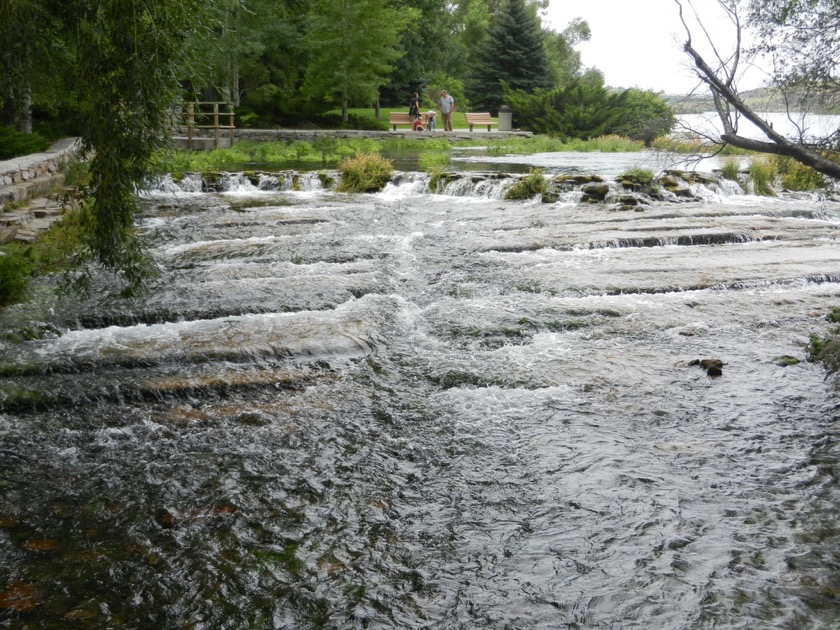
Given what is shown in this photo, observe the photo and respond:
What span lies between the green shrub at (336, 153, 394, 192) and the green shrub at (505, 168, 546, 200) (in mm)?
3697

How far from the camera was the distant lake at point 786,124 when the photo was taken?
7.11 metres

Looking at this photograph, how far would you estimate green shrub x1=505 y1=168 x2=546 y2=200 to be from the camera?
18.1 meters

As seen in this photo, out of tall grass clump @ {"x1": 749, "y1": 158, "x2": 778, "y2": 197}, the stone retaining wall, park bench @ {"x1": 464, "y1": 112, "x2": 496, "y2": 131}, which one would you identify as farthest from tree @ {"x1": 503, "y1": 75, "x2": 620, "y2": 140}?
the stone retaining wall

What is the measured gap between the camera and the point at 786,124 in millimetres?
7492

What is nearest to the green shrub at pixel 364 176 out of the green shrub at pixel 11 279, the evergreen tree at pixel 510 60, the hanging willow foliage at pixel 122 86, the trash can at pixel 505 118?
the green shrub at pixel 11 279

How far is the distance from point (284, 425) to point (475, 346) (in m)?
2.59

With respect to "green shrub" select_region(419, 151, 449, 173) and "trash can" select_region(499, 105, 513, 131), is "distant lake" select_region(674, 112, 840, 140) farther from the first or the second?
"trash can" select_region(499, 105, 513, 131)

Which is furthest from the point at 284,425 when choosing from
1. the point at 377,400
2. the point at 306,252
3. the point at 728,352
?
the point at 306,252

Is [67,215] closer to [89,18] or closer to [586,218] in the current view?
[89,18]

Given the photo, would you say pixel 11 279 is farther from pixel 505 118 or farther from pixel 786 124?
pixel 505 118

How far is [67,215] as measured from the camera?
44.5ft

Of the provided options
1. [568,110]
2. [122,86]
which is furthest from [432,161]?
[122,86]

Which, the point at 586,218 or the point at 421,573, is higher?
the point at 586,218

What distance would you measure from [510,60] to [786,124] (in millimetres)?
36783
